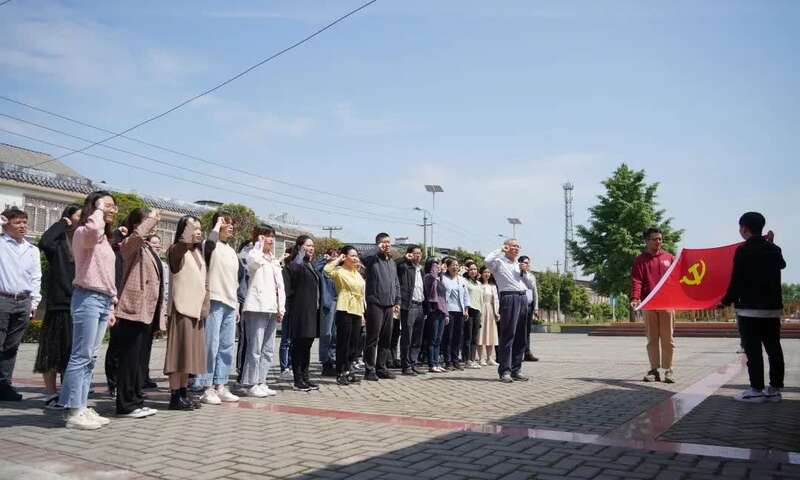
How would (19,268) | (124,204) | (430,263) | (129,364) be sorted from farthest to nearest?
(124,204) < (430,263) < (19,268) < (129,364)

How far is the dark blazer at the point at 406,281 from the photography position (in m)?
9.81

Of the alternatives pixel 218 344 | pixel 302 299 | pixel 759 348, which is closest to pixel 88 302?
pixel 218 344

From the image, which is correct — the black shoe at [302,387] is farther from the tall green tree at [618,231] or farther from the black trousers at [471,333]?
the tall green tree at [618,231]

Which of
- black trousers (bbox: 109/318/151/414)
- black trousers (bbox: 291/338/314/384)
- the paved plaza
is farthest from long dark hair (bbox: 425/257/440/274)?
black trousers (bbox: 109/318/151/414)

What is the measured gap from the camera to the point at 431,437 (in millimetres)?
4633

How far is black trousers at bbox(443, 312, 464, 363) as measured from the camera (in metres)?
10.8

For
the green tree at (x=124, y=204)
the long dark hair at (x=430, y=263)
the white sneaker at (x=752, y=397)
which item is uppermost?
the green tree at (x=124, y=204)

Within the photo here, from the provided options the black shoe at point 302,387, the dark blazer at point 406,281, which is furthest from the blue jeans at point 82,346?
the dark blazer at point 406,281

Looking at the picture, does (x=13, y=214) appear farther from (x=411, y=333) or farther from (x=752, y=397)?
(x=752, y=397)

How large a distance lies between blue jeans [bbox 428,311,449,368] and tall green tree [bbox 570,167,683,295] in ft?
106

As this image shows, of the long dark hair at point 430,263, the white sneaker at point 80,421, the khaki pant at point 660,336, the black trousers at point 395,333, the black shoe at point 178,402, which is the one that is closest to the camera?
the white sneaker at point 80,421

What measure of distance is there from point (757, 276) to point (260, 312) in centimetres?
580

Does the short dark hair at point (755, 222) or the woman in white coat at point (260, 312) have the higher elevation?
the short dark hair at point (755, 222)

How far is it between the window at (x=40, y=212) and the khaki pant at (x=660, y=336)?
35327 mm
